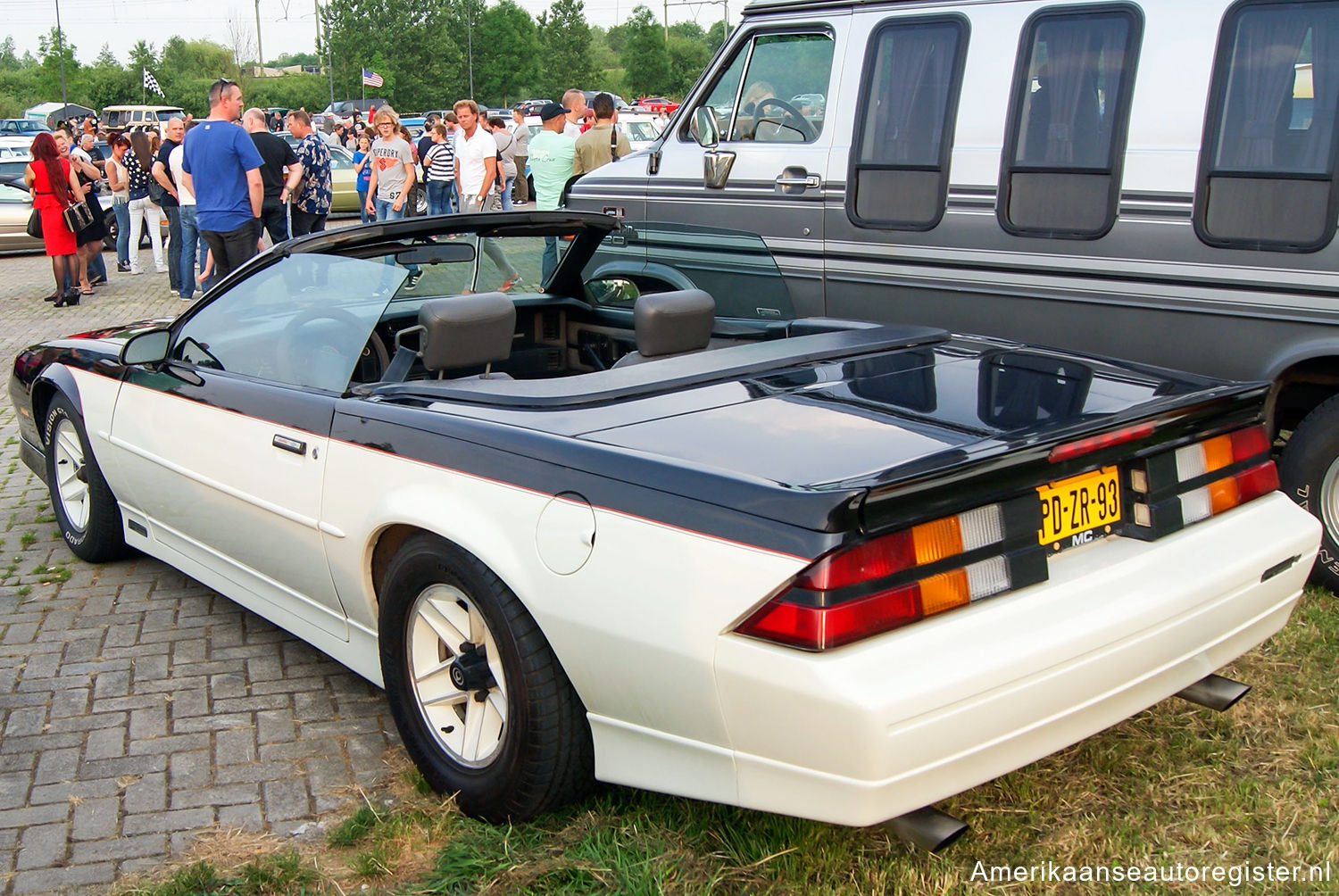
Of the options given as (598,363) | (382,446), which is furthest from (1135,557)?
(598,363)

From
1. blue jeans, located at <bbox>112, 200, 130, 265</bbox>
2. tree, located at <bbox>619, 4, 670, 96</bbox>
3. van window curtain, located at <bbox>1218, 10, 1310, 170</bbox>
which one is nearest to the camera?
van window curtain, located at <bbox>1218, 10, 1310, 170</bbox>

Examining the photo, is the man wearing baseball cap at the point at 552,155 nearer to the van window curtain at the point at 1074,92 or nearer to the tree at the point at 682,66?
the van window curtain at the point at 1074,92

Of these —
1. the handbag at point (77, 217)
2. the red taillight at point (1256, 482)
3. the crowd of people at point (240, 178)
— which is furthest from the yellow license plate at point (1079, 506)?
the handbag at point (77, 217)

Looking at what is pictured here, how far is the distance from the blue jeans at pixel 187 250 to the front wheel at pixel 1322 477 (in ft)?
33.6

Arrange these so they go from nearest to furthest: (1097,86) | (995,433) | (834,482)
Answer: (834,482)
(995,433)
(1097,86)

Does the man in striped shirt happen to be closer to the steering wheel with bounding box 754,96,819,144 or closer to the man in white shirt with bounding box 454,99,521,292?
the man in white shirt with bounding box 454,99,521,292

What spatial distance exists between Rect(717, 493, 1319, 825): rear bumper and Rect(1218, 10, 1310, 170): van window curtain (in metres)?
2.32

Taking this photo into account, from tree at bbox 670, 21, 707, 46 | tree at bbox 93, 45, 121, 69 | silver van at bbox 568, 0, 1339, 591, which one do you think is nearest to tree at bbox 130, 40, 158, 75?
tree at bbox 93, 45, 121, 69

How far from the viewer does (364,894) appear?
2.63 m

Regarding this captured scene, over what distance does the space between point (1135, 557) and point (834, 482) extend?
0.80 metres

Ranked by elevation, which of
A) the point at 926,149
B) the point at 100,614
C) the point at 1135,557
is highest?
the point at 926,149

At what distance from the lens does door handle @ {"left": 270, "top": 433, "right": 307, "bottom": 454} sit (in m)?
3.33

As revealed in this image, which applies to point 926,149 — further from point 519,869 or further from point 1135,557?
point 519,869

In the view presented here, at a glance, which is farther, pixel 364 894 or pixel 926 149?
pixel 926 149
